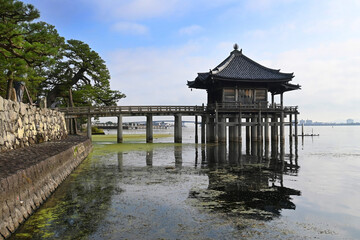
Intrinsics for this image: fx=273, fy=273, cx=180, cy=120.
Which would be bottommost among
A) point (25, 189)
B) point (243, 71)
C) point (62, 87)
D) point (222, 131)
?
point (25, 189)

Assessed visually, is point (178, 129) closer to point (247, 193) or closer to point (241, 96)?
point (241, 96)

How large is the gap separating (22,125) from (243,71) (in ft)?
81.1

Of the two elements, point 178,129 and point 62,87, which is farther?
point 62,87

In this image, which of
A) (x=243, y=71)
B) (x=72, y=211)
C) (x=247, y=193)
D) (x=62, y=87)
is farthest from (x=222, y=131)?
(x=72, y=211)

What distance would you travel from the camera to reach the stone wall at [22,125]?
35.7 ft

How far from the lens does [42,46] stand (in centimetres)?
1603

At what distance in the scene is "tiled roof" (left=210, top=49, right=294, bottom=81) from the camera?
3008 centimetres

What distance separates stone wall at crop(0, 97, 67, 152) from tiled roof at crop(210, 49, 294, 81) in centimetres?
1700

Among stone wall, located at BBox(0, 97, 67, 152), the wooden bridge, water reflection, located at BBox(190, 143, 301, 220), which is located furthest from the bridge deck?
water reflection, located at BBox(190, 143, 301, 220)

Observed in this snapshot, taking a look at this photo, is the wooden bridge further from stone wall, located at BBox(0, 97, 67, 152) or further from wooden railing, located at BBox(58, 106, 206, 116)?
stone wall, located at BBox(0, 97, 67, 152)

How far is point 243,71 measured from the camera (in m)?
31.8

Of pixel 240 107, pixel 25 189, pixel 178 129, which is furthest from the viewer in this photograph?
pixel 178 129

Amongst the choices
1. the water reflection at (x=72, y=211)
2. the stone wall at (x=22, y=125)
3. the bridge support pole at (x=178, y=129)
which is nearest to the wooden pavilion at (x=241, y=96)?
the bridge support pole at (x=178, y=129)

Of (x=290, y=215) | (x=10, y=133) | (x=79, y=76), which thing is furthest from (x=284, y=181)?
(x=79, y=76)
